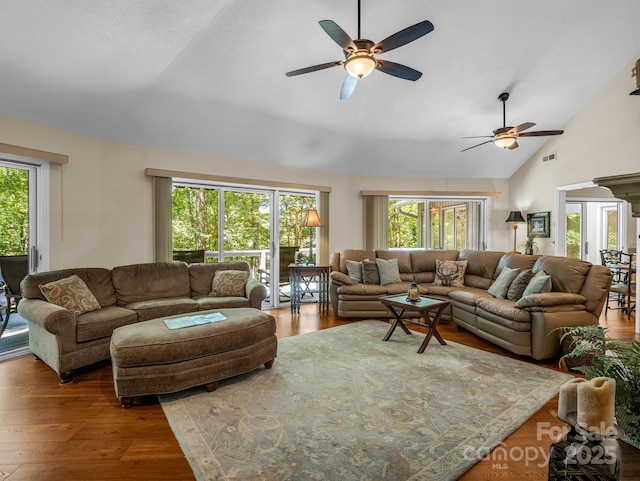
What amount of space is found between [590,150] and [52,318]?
7.13 metres

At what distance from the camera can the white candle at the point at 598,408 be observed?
0.92 meters

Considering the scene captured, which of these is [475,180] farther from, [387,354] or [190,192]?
[190,192]

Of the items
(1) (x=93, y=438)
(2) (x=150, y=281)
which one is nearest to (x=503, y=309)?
(1) (x=93, y=438)

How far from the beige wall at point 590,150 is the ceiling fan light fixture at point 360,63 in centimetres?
421

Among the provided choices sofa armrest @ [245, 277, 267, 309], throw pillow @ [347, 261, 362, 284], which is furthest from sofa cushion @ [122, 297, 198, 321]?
throw pillow @ [347, 261, 362, 284]

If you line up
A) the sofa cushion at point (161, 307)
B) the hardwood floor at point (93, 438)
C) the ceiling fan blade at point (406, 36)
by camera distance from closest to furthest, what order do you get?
1. the hardwood floor at point (93, 438)
2. the ceiling fan blade at point (406, 36)
3. the sofa cushion at point (161, 307)

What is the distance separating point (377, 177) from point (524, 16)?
3.31m

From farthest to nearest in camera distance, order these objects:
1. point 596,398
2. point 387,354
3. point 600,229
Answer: point 600,229, point 387,354, point 596,398

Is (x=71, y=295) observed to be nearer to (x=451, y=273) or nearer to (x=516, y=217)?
(x=451, y=273)

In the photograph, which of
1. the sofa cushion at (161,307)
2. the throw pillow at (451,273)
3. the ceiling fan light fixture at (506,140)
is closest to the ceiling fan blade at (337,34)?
the ceiling fan light fixture at (506,140)

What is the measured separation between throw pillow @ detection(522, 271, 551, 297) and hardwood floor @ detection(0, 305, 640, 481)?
1.41 meters

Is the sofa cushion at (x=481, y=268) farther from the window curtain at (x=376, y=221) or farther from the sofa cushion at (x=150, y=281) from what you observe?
the sofa cushion at (x=150, y=281)

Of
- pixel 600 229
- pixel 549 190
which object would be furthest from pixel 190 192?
pixel 600 229

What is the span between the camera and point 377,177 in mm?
6582
